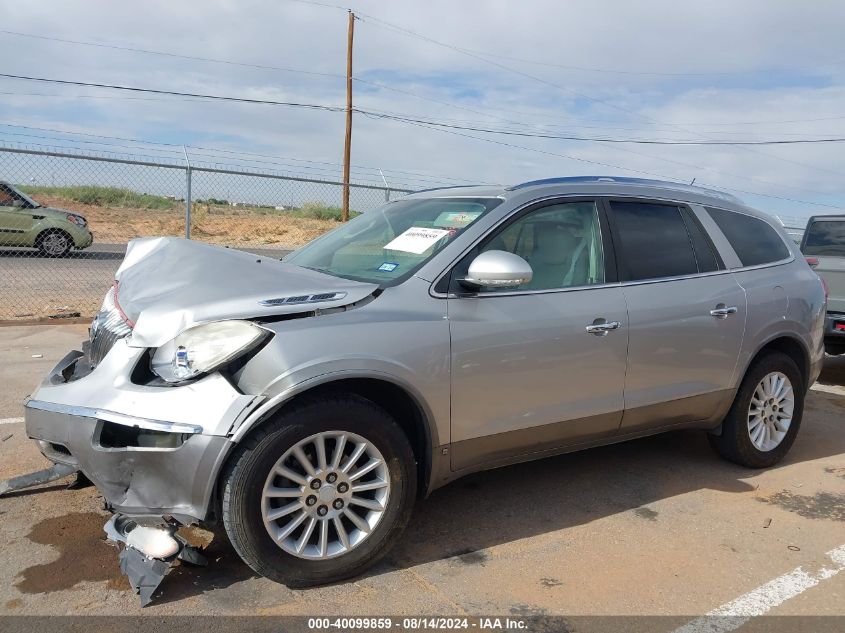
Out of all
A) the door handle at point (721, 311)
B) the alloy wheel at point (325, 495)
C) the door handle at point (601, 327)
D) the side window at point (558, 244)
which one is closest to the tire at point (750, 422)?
the door handle at point (721, 311)

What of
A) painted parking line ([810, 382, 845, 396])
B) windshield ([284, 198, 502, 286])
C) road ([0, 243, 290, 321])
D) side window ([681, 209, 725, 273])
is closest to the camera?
windshield ([284, 198, 502, 286])

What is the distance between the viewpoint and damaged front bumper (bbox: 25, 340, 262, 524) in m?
2.73

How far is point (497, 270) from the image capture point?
3244 mm

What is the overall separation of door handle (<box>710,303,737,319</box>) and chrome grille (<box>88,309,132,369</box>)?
10.6ft

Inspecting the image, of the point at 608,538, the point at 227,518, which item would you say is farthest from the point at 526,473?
the point at 227,518

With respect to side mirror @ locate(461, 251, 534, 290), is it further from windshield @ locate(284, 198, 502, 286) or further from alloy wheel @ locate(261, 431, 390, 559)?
alloy wheel @ locate(261, 431, 390, 559)

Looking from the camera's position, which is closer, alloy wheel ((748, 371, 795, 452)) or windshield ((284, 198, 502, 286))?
windshield ((284, 198, 502, 286))

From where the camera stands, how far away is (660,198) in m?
4.36

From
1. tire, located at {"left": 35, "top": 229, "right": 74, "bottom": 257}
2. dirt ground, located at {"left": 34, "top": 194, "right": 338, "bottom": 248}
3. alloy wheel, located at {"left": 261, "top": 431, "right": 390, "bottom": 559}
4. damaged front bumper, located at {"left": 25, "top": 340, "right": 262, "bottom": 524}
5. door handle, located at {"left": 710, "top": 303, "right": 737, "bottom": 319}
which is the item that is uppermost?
door handle, located at {"left": 710, "top": 303, "right": 737, "bottom": 319}

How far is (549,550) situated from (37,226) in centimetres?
1434

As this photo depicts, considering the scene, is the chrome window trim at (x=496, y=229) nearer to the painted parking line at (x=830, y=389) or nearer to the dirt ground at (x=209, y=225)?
the painted parking line at (x=830, y=389)

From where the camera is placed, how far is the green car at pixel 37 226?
14.1 m

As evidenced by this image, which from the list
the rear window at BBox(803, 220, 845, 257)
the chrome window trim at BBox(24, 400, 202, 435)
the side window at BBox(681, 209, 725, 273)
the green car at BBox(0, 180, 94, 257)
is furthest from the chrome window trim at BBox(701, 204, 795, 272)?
the green car at BBox(0, 180, 94, 257)

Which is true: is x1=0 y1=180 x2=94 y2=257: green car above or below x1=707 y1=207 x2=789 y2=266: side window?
below
